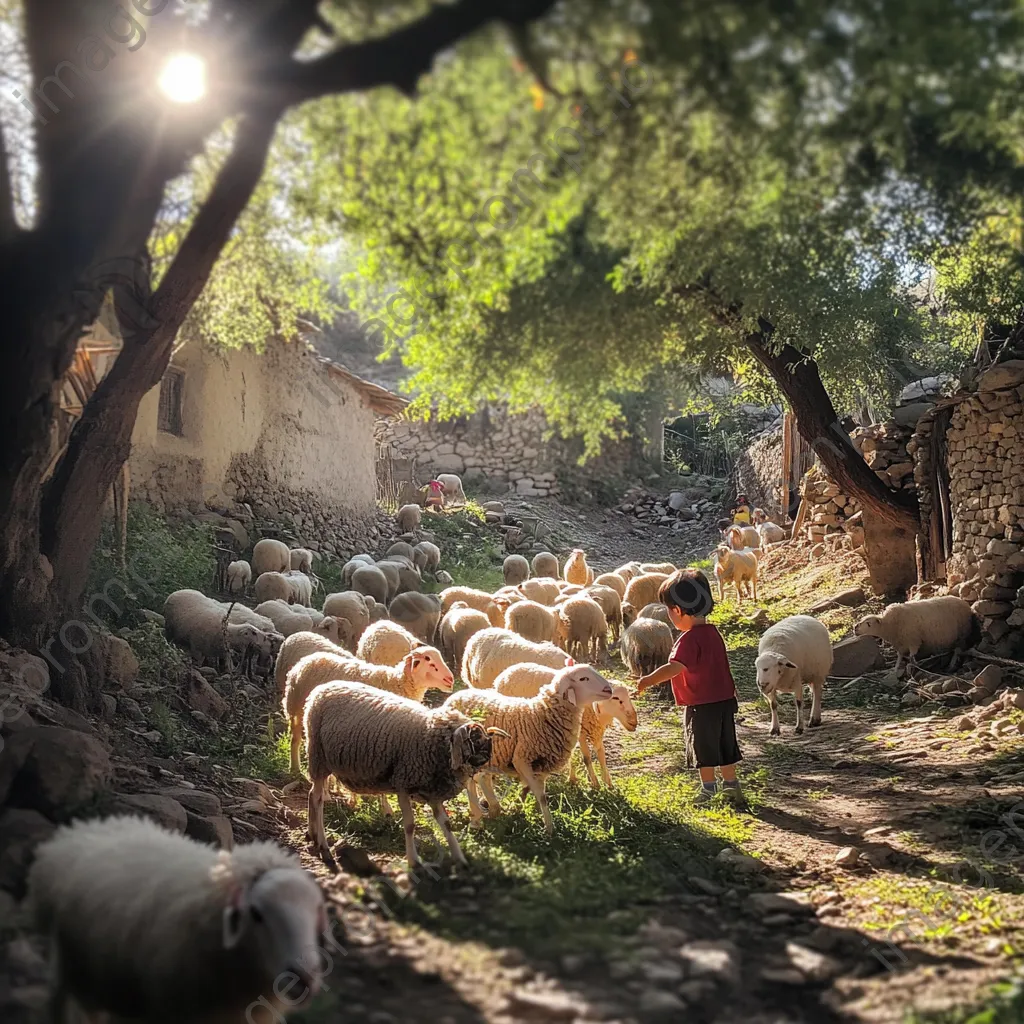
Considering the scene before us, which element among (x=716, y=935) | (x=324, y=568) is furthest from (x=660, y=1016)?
(x=324, y=568)

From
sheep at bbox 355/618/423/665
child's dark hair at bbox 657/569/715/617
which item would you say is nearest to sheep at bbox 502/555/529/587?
sheep at bbox 355/618/423/665

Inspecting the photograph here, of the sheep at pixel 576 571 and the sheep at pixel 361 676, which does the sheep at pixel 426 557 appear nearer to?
the sheep at pixel 576 571

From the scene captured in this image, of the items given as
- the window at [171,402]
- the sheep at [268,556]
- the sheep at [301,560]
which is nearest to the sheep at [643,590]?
the sheep at [301,560]

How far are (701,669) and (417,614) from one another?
5.58 metres

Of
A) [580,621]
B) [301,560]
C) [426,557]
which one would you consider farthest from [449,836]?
[426,557]

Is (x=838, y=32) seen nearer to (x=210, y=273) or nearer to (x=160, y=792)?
(x=210, y=273)

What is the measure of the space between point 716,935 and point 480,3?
397 centimetres

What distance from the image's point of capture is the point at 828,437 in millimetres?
10438

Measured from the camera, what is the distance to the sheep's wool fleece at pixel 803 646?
829cm

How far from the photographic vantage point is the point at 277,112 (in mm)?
3443

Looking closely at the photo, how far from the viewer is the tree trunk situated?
390 inches

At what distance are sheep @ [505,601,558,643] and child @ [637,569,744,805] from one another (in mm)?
4100

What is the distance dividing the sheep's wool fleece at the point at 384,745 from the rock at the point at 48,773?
1.39 metres

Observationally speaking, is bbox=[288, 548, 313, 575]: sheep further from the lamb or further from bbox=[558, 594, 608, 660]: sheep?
bbox=[558, 594, 608, 660]: sheep
